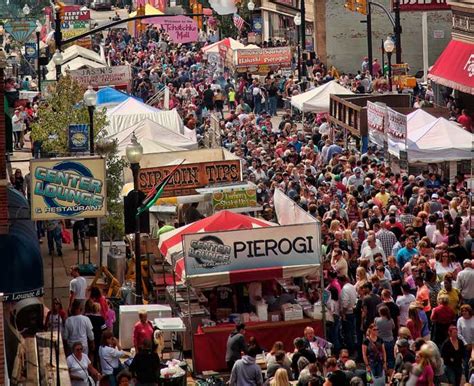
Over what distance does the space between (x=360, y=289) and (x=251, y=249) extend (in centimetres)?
174

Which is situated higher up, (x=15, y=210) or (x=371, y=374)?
(x=15, y=210)

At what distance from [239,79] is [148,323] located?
120ft

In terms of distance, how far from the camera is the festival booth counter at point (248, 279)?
21.6 m

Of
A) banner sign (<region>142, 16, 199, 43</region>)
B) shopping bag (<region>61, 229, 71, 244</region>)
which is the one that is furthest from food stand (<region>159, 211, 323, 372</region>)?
banner sign (<region>142, 16, 199, 43</region>)

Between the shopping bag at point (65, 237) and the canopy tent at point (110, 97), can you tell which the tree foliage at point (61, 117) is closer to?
the shopping bag at point (65, 237)

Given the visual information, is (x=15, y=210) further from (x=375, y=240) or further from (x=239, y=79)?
(x=239, y=79)

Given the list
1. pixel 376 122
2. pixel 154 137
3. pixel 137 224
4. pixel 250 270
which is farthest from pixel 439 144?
pixel 250 270

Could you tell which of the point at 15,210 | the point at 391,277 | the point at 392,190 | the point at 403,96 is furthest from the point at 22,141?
the point at 391,277

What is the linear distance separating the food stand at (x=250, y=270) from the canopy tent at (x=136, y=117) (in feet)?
48.1

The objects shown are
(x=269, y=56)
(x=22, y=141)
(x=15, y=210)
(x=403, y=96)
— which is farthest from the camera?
(x=269, y=56)

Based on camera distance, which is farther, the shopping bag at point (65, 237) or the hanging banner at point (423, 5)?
the hanging banner at point (423, 5)

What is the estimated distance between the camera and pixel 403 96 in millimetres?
38812

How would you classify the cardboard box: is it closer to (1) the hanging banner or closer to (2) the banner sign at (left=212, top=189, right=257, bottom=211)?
(2) the banner sign at (left=212, top=189, right=257, bottom=211)

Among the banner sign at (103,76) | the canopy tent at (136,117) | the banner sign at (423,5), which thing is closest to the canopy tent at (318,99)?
the canopy tent at (136,117)
